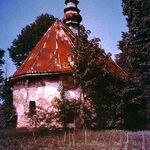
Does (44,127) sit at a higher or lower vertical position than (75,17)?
lower

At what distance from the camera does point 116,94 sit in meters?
23.0

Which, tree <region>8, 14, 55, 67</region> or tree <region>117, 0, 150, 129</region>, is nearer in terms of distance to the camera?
tree <region>117, 0, 150, 129</region>

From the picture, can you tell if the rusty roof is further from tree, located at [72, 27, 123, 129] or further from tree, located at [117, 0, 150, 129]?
tree, located at [117, 0, 150, 129]

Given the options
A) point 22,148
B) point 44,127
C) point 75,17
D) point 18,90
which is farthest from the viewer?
point 75,17

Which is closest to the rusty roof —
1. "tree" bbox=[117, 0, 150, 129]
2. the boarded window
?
"tree" bbox=[117, 0, 150, 129]

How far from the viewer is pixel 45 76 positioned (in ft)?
80.2

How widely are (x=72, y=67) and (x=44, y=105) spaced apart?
4.03 metres

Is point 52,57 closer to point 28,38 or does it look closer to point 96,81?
point 96,81

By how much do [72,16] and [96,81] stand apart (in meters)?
13.0

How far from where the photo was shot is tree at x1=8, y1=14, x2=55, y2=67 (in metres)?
39.5

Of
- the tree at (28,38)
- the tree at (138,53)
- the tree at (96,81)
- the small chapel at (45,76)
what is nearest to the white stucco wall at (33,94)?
the small chapel at (45,76)

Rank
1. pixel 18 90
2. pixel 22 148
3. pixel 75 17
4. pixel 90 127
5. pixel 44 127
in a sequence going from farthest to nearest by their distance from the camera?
pixel 75 17 → pixel 18 90 → pixel 44 127 → pixel 90 127 → pixel 22 148

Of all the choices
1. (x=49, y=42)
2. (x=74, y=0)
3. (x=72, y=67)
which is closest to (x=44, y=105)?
(x=72, y=67)

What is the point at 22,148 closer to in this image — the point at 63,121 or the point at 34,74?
the point at 63,121
